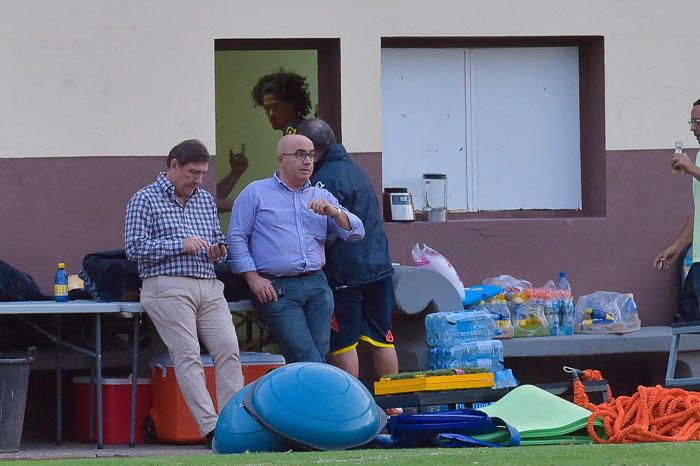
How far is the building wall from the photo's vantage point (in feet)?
37.6

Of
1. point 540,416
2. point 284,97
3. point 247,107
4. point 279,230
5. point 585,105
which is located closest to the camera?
point 540,416

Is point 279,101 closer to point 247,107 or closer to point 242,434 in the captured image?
point 247,107

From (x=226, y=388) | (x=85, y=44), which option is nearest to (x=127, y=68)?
(x=85, y=44)

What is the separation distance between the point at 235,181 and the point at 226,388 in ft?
10.7

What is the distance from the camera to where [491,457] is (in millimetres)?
7547

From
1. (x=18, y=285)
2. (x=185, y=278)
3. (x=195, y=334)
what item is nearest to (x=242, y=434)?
(x=195, y=334)

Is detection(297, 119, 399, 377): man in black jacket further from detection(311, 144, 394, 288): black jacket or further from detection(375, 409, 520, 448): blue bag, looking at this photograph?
detection(375, 409, 520, 448): blue bag

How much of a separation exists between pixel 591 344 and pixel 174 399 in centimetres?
320

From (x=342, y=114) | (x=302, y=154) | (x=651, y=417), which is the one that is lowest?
(x=651, y=417)

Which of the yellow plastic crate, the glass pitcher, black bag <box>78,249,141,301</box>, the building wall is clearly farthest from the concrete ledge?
black bag <box>78,249,141,301</box>

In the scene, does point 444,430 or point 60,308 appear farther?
point 60,308

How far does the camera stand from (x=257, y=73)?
518 inches

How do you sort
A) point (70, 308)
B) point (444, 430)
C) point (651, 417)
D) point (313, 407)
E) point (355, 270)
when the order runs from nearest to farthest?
point (313, 407) < point (444, 430) < point (651, 417) < point (70, 308) < point (355, 270)

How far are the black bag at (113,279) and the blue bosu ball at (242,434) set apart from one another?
2113mm
